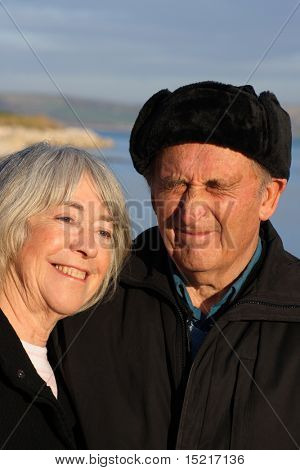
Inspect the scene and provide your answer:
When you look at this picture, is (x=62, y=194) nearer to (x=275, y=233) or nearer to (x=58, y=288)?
(x=58, y=288)

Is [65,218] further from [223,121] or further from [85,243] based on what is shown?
[223,121]

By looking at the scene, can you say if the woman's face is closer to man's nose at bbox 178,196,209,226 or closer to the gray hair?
the gray hair

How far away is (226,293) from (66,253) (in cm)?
63

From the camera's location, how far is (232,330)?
9.55 ft

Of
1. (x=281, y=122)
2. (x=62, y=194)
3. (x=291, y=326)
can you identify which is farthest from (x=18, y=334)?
(x=281, y=122)

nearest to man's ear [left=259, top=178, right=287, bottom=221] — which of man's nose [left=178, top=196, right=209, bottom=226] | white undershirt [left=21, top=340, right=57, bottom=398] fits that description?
man's nose [left=178, top=196, right=209, bottom=226]

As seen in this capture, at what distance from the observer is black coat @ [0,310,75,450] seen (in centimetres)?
264

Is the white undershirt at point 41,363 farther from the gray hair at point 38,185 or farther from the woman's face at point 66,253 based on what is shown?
the gray hair at point 38,185

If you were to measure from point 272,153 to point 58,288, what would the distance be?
0.91 m

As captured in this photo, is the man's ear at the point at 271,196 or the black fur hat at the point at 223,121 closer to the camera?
the black fur hat at the point at 223,121

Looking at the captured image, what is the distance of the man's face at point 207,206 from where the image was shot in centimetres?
305

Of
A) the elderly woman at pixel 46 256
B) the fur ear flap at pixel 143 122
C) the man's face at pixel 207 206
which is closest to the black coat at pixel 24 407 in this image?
the elderly woman at pixel 46 256
